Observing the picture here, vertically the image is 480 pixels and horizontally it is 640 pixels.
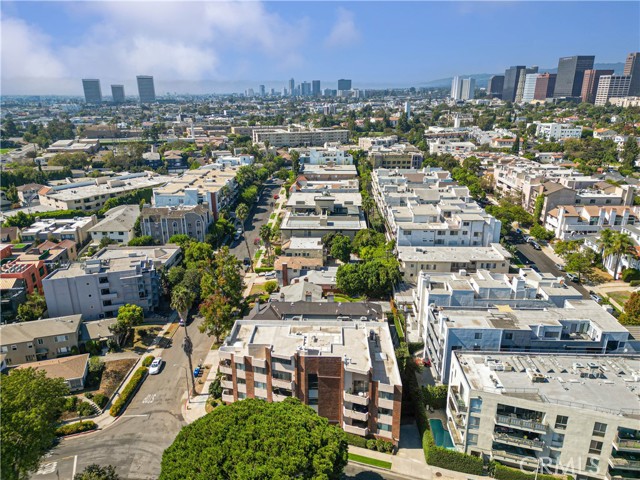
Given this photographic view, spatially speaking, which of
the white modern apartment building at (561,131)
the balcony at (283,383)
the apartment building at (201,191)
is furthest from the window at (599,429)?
the white modern apartment building at (561,131)

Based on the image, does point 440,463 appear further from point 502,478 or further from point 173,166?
point 173,166

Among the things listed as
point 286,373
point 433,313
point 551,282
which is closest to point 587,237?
point 551,282

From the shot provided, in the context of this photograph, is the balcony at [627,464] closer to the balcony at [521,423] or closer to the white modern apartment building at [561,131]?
the balcony at [521,423]

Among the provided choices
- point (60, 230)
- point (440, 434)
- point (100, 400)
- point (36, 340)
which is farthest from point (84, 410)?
point (60, 230)

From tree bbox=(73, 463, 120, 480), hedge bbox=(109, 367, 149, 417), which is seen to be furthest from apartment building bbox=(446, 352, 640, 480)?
hedge bbox=(109, 367, 149, 417)

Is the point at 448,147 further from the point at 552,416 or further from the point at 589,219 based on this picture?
the point at 552,416

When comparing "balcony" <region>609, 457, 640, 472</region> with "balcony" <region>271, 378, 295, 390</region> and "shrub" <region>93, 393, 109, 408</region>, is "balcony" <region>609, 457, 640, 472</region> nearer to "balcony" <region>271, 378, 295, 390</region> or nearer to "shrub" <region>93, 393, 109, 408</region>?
"balcony" <region>271, 378, 295, 390</region>
